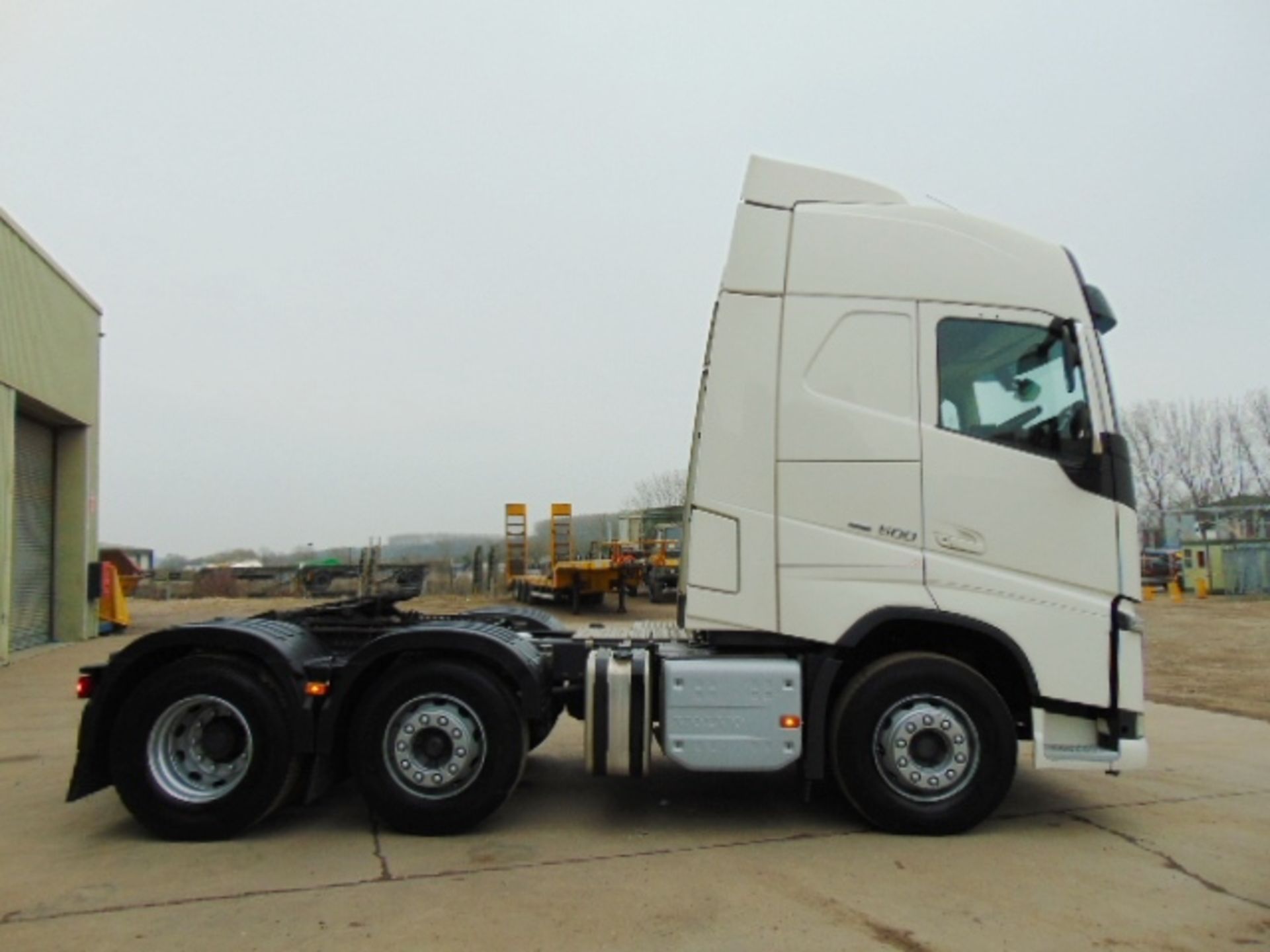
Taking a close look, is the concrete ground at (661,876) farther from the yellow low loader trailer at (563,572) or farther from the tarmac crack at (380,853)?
the yellow low loader trailer at (563,572)

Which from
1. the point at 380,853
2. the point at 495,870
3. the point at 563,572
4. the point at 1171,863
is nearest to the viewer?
the point at 495,870

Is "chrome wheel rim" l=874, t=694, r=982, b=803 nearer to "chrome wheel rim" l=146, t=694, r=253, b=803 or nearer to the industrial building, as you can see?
"chrome wheel rim" l=146, t=694, r=253, b=803

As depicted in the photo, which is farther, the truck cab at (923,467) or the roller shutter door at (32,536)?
the roller shutter door at (32,536)

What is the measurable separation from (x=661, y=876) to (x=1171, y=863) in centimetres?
266

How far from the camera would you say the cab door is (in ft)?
17.4

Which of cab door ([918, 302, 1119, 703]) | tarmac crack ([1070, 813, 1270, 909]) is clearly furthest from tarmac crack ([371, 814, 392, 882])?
tarmac crack ([1070, 813, 1270, 909])

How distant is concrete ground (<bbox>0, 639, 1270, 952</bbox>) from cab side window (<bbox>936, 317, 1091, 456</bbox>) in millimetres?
2290

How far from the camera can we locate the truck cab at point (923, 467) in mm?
5324

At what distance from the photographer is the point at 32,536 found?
1744 cm

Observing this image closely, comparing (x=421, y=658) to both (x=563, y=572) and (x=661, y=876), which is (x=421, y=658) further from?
(x=563, y=572)

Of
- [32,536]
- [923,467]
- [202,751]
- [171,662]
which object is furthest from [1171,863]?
→ [32,536]

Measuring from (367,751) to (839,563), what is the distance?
2855 millimetres

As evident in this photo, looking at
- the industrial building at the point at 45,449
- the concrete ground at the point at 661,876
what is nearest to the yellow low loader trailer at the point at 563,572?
the industrial building at the point at 45,449

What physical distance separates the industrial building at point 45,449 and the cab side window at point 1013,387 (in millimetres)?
14671
